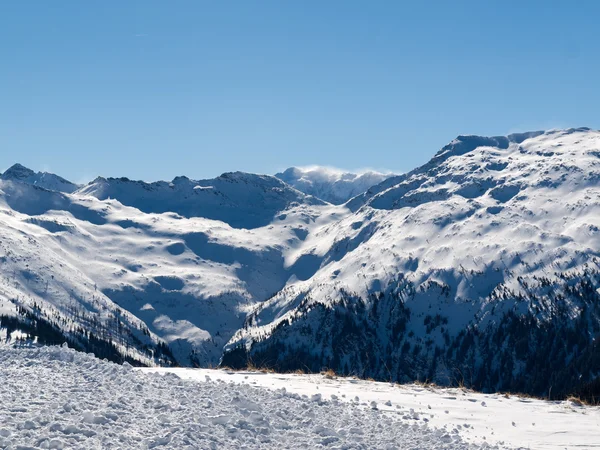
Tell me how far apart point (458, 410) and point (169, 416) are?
8536mm

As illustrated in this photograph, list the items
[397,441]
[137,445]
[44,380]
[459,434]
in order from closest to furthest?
[137,445] < [397,441] < [459,434] < [44,380]

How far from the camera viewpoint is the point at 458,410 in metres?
18.6

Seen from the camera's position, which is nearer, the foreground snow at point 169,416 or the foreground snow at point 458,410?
the foreground snow at point 169,416

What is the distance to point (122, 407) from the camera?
602 inches

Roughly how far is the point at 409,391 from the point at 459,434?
19.2 ft

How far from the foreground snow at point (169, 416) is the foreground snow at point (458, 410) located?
22 centimetres

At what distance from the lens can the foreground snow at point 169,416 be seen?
1328 cm

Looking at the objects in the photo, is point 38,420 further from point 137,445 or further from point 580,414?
point 580,414

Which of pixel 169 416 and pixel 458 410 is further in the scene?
pixel 458 410

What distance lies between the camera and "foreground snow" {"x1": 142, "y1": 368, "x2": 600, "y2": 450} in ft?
52.3

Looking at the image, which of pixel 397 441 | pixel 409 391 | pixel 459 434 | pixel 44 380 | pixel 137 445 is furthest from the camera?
pixel 409 391

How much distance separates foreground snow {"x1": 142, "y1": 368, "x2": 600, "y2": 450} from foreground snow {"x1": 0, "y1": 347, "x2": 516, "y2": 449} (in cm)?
22

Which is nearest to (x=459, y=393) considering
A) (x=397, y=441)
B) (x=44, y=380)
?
(x=397, y=441)

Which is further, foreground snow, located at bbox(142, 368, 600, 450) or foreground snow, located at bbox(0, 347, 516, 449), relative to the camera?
foreground snow, located at bbox(142, 368, 600, 450)
